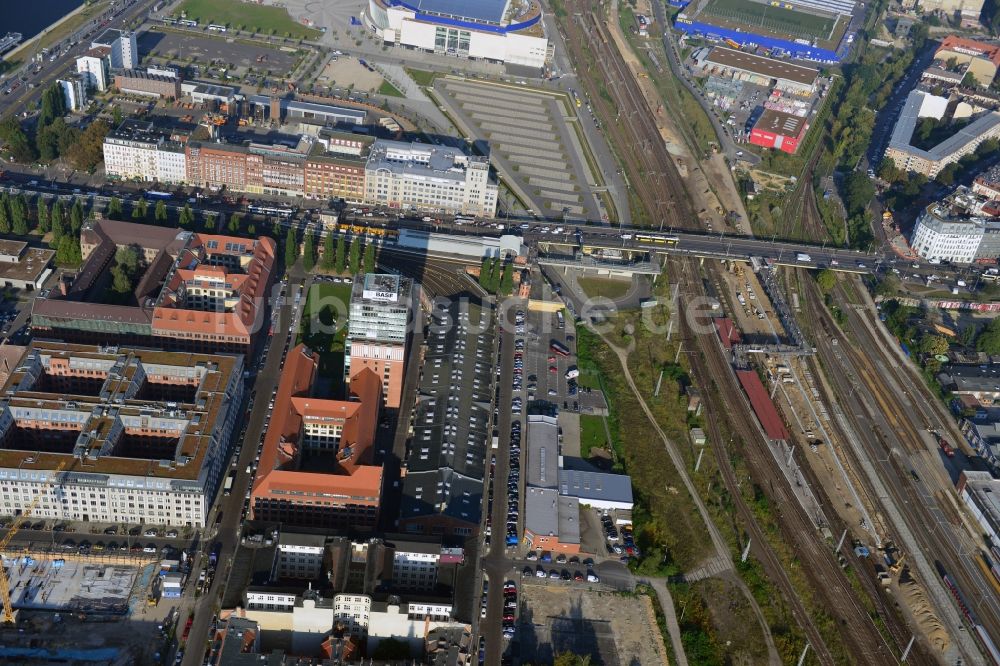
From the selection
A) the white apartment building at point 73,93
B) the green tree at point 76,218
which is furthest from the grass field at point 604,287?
the white apartment building at point 73,93

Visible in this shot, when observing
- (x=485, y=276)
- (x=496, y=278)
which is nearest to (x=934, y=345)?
(x=496, y=278)

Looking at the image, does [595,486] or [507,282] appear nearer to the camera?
[595,486]

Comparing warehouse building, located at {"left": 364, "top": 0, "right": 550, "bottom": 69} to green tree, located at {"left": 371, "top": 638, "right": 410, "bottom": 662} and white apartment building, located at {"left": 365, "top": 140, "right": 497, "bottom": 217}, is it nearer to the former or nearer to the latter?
white apartment building, located at {"left": 365, "top": 140, "right": 497, "bottom": 217}

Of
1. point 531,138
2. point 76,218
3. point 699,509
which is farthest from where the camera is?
point 531,138

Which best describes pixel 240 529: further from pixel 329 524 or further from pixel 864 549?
pixel 864 549

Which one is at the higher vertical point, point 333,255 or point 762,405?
point 333,255

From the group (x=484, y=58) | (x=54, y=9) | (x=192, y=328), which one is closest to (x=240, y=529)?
(x=192, y=328)

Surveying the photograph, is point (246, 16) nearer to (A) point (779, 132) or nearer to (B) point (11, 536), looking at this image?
(A) point (779, 132)

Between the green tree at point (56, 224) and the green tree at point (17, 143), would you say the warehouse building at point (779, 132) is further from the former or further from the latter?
the green tree at point (17, 143)
